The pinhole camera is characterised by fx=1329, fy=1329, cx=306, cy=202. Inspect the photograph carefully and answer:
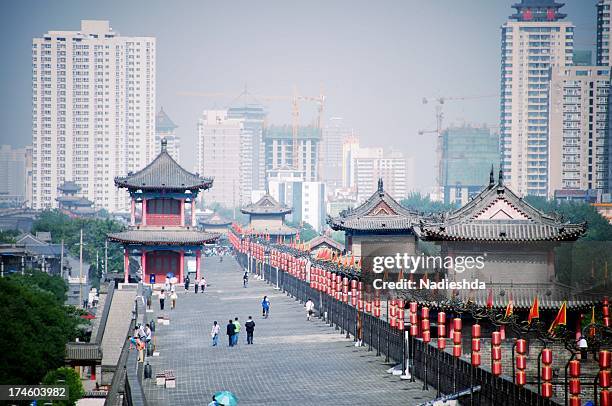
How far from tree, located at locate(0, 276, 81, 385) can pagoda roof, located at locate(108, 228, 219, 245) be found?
68.1 ft

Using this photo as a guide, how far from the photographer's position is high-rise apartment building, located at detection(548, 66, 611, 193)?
176m

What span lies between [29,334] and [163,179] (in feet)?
98.3

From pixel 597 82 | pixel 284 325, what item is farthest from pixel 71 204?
pixel 284 325

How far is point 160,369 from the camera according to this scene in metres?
39.5

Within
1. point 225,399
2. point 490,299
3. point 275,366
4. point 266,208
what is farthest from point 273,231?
point 225,399

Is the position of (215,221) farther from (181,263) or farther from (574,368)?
(574,368)

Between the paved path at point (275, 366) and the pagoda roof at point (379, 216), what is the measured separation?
7038 millimetres

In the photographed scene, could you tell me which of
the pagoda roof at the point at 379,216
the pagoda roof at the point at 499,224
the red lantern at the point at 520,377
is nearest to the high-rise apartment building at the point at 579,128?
the pagoda roof at the point at 379,216

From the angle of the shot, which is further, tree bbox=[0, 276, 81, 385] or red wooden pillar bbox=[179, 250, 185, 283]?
red wooden pillar bbox=[179, 250, 185, 283]

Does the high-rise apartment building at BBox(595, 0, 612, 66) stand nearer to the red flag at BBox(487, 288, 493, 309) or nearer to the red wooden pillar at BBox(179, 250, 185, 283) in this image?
the red wooden pillar at BBox(179, 250, 185, 283)

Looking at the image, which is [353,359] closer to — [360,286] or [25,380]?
[360,286]

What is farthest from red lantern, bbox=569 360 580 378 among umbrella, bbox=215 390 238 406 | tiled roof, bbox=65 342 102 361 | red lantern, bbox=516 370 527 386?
tiled roof, bbox=65 342 102 361

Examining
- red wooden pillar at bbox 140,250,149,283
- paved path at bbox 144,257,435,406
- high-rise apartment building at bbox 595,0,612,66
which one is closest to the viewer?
paved path at bbox 144,257,435,406

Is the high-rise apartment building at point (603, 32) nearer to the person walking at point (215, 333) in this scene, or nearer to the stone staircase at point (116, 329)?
the stone staircase at point (116, 329)
